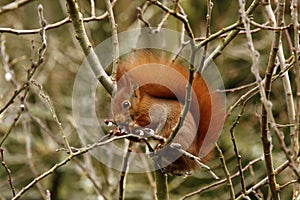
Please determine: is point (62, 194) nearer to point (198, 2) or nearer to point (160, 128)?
point (198, 2)

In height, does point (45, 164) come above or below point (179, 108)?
below

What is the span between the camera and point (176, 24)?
14.6 ft

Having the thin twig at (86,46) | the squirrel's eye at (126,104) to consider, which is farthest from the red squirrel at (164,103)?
the thin twig at (86,46)

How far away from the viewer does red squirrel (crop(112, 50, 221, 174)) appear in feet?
7.18

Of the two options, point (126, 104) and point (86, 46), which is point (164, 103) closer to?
point (126, 104)

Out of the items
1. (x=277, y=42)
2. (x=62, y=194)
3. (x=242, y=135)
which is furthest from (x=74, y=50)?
(x=277, y=42)

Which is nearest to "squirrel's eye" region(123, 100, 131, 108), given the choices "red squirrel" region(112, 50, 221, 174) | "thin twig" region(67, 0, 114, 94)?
"red squirrel" region(112, 50, 221, 174)

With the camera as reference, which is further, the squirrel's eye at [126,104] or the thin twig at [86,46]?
the squirrel's eye at [126,104]

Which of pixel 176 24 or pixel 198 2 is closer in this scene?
pixel 176 24

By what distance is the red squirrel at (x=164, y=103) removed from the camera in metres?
2.19

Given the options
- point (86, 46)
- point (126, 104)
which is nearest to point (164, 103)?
point (126, 104)

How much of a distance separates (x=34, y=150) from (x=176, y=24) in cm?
180

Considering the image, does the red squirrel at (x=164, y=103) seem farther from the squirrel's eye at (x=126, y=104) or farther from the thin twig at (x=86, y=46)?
the thin twig at (x=86, y=46)

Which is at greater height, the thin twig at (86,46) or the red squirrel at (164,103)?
the thin twig at (86,46)
